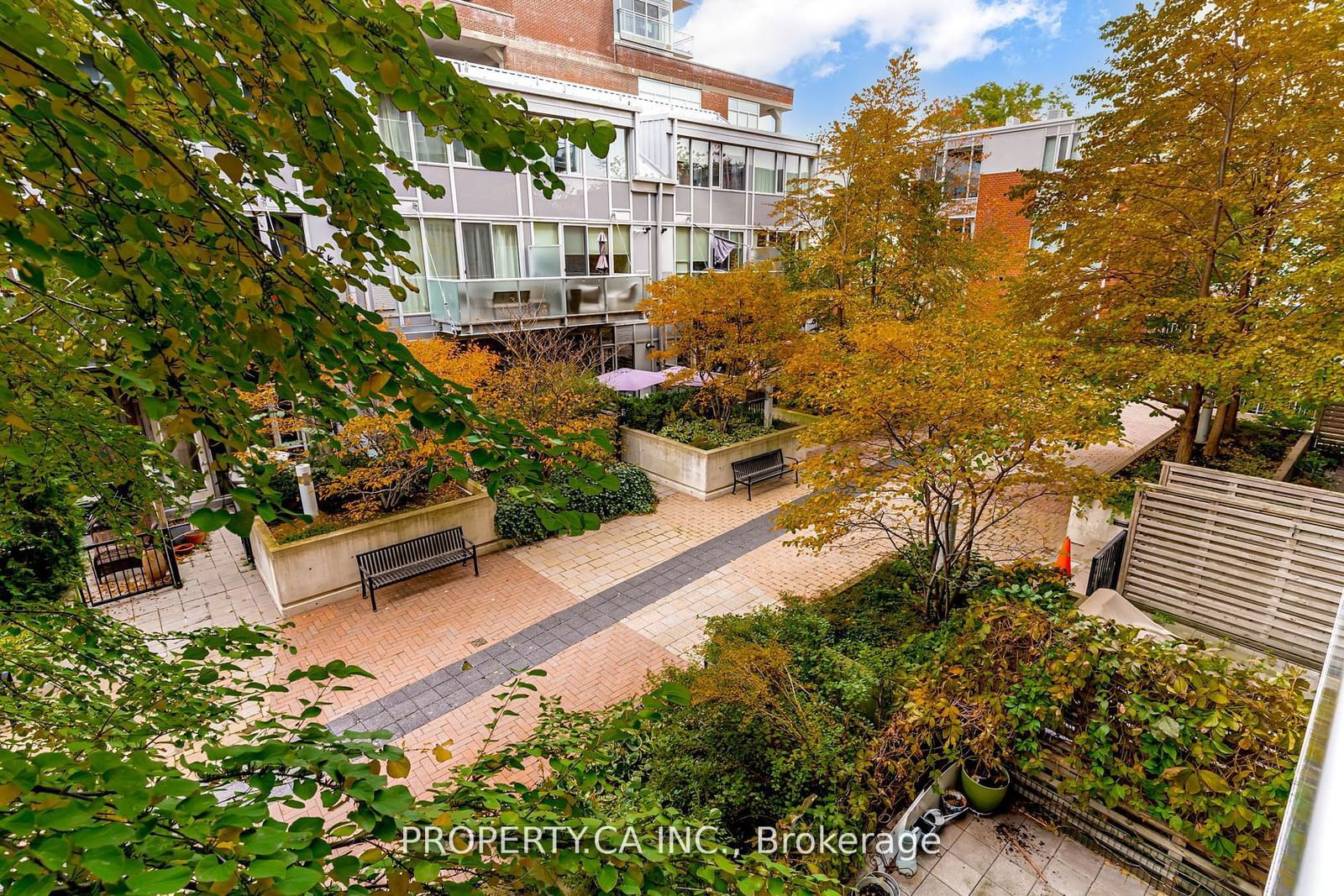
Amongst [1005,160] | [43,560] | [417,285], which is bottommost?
[43,560]

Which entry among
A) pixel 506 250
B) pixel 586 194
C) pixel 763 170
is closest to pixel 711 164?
pixel 763 170

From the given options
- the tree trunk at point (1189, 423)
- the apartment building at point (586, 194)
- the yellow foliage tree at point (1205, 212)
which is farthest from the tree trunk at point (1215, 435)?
the apartment building at point (586, 194)

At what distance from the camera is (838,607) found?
319 inches

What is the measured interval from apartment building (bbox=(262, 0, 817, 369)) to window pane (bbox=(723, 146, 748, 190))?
0.06 m

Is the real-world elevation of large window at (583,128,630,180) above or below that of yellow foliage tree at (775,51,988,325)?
above

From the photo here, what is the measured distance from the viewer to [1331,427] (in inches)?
555

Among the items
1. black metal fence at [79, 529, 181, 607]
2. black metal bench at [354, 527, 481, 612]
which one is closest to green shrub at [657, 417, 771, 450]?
black metal bench at [354, 527, 481, 612]

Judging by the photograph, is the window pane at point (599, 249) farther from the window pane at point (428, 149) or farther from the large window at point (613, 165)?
the window pane at point (428, 149)

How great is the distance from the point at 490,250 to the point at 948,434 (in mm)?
15072

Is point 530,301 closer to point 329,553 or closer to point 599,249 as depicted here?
point 599,249

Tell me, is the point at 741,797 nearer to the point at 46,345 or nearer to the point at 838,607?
the point at 838,607

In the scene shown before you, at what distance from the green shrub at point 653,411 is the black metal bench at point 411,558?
6400 mm

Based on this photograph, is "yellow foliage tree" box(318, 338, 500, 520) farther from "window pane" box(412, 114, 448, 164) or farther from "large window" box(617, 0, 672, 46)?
"large window" box(617, 0, 672, 46)

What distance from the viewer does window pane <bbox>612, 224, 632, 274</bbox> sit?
67.3 feet
